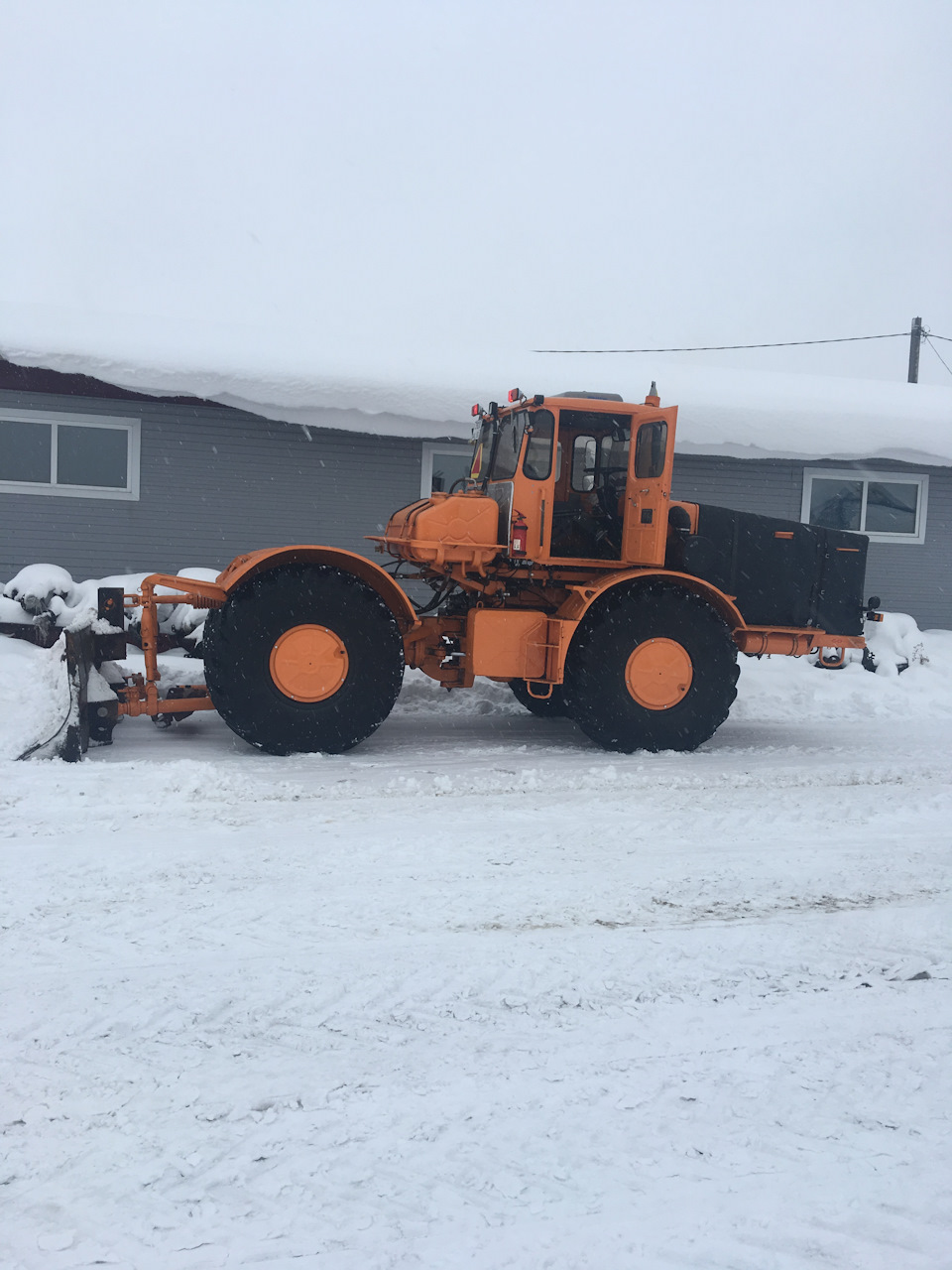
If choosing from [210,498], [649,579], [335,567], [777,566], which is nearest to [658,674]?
[649,579]

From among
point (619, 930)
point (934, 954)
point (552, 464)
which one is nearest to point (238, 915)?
point (619, 930)

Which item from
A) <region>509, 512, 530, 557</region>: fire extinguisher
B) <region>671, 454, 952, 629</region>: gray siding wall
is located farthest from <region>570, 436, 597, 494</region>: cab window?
<region>671, 454, 952, 629</region>: gray siding wall

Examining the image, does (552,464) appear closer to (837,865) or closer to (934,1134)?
(837,865)

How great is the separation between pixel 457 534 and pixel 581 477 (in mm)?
1031

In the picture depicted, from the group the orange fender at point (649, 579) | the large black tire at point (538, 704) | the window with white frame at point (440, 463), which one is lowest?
the large black tire at point (538, 704)

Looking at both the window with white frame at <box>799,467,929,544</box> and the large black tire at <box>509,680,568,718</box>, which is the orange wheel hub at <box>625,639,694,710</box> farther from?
the window with white frame at <box>799,467,929,544</box>

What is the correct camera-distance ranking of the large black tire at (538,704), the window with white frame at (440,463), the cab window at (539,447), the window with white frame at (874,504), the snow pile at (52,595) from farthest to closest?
the window with white frame at (874,504), the window with white frame at (440,463), the snow pile at (52,595), the large black tire at (538,704), the cab window at (539,447)

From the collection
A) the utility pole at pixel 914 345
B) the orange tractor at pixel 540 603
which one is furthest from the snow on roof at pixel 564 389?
the utility pole at pixel 914 345

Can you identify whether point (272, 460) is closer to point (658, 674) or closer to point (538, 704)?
point (538, 704)

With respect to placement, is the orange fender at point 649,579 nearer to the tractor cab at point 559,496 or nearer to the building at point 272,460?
the tractor cab at point 559,496

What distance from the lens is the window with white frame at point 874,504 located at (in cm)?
1287

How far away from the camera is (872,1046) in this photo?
2.97m

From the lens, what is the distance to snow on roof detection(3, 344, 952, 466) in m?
10.3

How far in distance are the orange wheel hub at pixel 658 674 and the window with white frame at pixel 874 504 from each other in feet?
21.5
